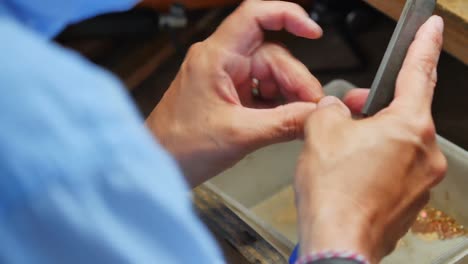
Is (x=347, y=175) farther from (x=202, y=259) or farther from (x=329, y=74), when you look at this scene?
(x=329, y=74)

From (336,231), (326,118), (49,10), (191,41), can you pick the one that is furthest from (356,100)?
(191,41)

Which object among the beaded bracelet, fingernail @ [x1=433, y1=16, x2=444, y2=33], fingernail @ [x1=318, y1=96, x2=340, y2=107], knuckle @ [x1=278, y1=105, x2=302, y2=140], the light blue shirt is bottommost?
knuckle @ [x1=278, y1=105, x2=302, y2=140]

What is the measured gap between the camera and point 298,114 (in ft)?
2.51

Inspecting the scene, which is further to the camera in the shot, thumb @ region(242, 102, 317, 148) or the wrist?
thumb @ region(242, 102, 317, 148)

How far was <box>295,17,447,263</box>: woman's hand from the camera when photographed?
0.59m

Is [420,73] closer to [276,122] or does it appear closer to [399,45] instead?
[399,45]

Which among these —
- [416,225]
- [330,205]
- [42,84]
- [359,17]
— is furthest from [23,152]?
[359,17]

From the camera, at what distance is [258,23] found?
0.83 metres

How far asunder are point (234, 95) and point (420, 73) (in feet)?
0.75

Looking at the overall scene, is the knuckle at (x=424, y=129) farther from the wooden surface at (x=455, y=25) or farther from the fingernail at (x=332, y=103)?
the wooden surface at (x=455, y=25)

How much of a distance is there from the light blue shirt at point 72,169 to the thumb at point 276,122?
377mm

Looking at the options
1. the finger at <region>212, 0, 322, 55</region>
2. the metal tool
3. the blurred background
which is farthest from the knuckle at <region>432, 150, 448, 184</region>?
the blurred background

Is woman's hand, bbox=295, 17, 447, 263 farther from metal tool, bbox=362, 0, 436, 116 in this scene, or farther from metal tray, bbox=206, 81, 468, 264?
metal tray, bbox=206, 81, 468, 264

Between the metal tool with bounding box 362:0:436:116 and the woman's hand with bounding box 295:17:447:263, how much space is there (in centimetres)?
6
